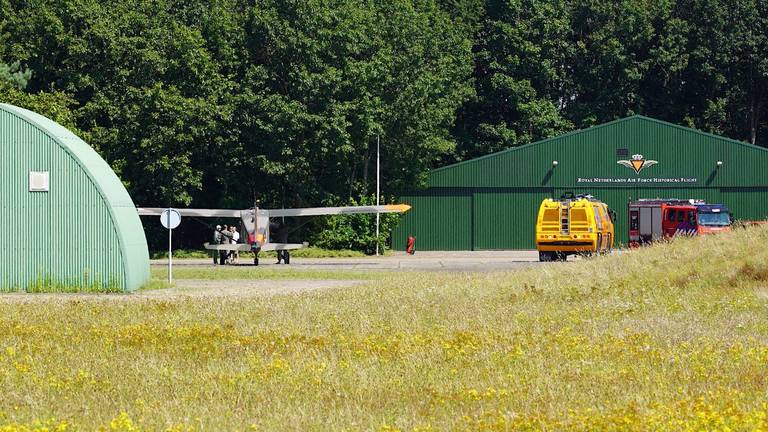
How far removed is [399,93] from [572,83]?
22268 mm

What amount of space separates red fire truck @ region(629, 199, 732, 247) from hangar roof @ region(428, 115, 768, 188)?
613 cm

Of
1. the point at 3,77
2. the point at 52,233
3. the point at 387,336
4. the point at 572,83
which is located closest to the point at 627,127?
the point at 572,83

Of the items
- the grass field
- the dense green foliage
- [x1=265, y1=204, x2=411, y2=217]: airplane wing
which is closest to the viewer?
the grass field

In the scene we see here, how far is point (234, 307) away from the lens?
82.2 ft

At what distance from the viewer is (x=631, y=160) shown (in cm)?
6575

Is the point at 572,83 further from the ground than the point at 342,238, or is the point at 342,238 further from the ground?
the point at 572,83

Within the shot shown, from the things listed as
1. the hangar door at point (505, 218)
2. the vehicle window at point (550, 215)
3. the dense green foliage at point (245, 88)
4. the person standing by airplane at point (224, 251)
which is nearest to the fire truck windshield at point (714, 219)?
the vehicle window at point (550, 215)

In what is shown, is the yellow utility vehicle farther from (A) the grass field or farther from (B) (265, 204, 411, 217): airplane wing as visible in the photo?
(A) the grass field

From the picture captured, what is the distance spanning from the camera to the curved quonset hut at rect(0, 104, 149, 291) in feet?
105

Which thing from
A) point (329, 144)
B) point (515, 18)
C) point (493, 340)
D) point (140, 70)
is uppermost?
point (515, 18)

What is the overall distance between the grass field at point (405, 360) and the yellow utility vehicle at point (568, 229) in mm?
22693

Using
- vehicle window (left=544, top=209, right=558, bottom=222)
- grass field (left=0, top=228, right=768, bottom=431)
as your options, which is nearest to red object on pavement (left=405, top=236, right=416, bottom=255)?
vehicle window (left=544, top=209, right=558, bottom=222)

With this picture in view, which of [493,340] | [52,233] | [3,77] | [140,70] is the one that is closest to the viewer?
[493,340]

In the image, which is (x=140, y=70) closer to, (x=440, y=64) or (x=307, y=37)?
(x=307, y=37)
